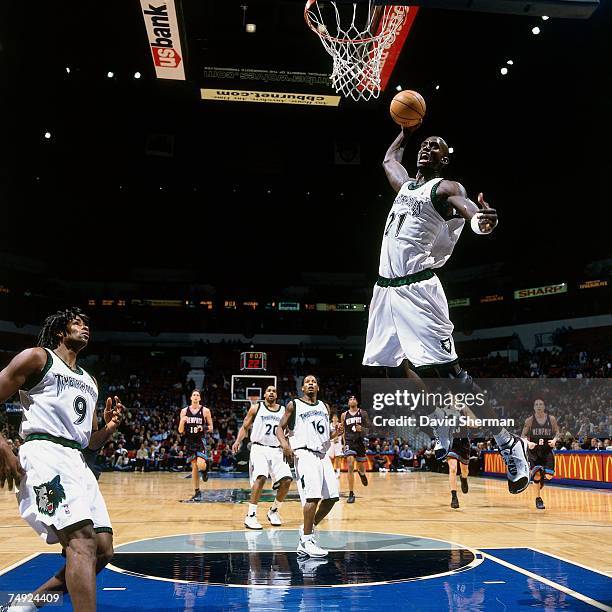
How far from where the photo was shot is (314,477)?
25.5 feet

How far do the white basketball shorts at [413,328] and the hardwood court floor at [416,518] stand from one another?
418 centimetres

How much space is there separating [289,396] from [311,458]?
73.1ft

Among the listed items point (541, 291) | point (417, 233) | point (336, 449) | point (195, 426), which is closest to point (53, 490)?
point (417, 233)

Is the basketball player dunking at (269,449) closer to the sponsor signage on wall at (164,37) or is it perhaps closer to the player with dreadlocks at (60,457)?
the player with dreadlocks at (60,457)

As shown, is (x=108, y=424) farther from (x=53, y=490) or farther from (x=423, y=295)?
(x=423, y=295)

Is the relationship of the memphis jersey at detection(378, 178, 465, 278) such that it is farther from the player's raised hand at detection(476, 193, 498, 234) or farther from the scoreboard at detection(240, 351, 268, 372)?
the scoreboard at detection(240, 351, 268, 372)

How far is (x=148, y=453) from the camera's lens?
23938 mm

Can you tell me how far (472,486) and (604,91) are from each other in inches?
432

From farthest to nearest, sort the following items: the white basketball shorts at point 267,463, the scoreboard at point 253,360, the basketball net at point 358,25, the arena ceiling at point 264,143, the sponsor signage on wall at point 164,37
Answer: the scoreboard at point 253,360, the arena ceiling at point 264,143, the sponsor signage on wall at point 164,37, the white basketball shorts at point 267,463, the basketball net at point 358,25

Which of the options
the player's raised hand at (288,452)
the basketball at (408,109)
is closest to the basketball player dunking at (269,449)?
the player's raised hand at (288,452)

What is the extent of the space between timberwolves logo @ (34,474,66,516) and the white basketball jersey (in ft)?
20.7

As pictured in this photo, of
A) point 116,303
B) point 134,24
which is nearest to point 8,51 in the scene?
point 134,24

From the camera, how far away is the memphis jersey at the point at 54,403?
421cm

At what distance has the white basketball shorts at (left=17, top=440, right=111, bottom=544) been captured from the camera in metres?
3.97
